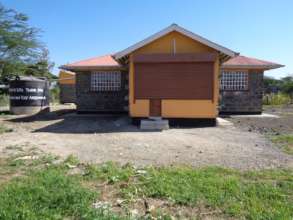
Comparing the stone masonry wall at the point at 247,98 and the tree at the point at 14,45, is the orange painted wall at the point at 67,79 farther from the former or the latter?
the stone masonry wall at the point at 247,98

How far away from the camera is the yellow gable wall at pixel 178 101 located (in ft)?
42.0

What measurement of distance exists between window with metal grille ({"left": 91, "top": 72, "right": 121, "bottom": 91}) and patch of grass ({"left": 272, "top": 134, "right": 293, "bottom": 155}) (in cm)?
1005

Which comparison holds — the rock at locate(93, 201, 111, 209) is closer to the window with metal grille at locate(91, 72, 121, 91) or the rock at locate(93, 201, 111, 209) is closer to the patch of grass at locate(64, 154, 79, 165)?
the patch of grass at locate(64, 154, 79, 165)

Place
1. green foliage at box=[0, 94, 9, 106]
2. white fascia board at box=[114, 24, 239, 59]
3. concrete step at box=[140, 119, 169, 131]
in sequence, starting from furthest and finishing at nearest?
green foliage at box=[0, 94, 9, 106] < white fascia board at box=[114, 24, 239, 59] < concrete step at box=[140, 119, 169, 131]

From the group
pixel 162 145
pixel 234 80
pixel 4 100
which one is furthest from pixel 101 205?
pixel 4 100

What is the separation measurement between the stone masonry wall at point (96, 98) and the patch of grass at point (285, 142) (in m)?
9.67

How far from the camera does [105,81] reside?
1800 cm

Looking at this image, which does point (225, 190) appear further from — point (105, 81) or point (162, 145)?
point (105, 81)

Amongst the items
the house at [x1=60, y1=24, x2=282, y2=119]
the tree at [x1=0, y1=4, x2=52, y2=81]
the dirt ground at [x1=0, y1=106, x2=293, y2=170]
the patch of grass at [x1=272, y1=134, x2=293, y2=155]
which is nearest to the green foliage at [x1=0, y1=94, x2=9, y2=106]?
the tree at [x1=0, y1=4, x2=52, y2=81]

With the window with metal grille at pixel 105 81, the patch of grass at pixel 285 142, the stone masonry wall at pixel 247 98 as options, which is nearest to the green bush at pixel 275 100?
the stone masonry wall at pixel 247 98

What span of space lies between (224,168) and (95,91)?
12.9 metres

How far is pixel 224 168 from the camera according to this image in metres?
6.09

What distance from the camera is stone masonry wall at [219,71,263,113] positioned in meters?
18.1

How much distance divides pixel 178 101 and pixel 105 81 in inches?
253
